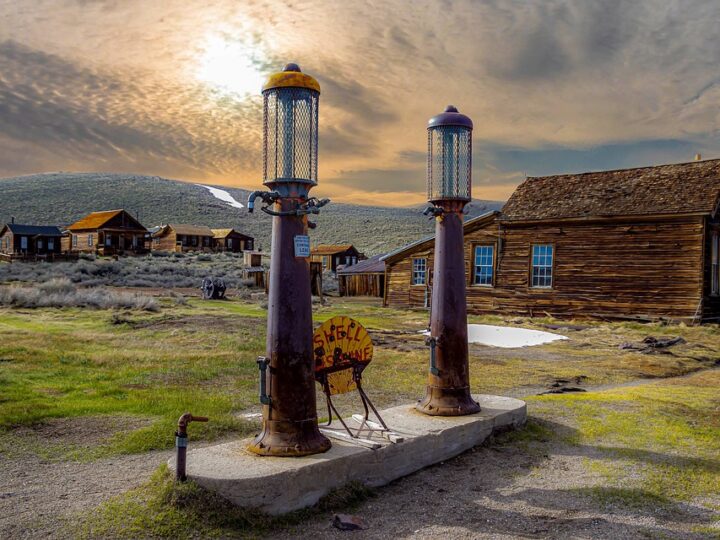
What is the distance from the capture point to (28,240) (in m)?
57.7

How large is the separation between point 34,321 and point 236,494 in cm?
1492

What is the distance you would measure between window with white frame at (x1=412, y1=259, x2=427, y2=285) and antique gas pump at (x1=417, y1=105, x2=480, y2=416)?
20.1 metres

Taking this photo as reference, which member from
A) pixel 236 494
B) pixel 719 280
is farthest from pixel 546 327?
pixel 236 494

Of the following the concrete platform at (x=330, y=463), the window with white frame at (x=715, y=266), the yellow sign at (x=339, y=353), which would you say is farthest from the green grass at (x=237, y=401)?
the window with white frame at (x=715, y=266)

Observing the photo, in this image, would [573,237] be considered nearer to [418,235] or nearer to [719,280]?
[719,280]

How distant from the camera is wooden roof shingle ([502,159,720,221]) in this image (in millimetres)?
19594

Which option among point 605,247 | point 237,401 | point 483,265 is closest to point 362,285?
point 483,265

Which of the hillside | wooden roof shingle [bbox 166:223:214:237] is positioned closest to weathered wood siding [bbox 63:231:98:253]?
wooden roof shingle [bbox 166:223:214:237]

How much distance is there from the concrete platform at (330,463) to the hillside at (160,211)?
73.1 meters

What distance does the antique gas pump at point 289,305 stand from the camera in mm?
4934

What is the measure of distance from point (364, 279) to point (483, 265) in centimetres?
1293

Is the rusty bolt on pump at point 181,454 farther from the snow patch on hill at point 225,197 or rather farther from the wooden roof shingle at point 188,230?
the snow patch on hill at point 225,197

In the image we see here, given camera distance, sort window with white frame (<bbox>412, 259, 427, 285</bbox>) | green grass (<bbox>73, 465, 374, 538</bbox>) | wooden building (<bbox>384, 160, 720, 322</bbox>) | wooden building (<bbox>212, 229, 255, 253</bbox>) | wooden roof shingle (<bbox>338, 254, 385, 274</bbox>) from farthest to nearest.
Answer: wooden building (<bbox>212, 229, 255, 253</bbox>), wooden roof shingle (<bbox>338, 254, 385, 274</bbox>), window with white frame (<bbox>412, 259, 427, 285</bbox>), wooden building (<bbox>384, 160, 720, 322</bbox>), green grass (<bbox>73, 465, 374, 538</bbox>)

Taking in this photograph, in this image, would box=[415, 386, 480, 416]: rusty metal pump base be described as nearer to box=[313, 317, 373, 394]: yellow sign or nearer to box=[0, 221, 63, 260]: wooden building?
box=[313, 317, 373, 394]: yellow sign
